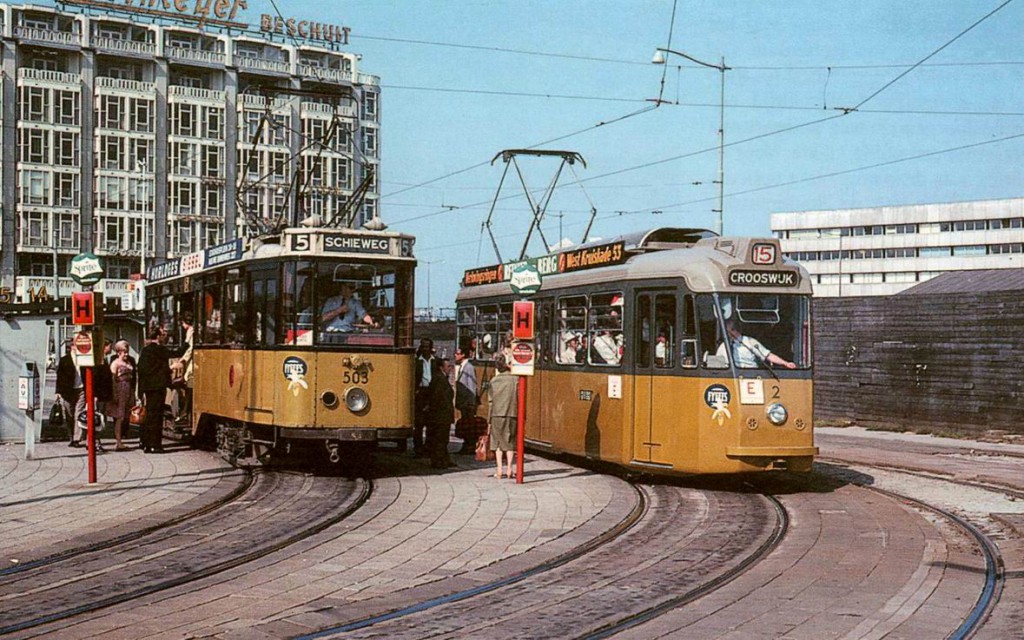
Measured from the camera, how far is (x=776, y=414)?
14.3m

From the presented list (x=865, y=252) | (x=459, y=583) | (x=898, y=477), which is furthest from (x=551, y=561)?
(x=865, y=252)

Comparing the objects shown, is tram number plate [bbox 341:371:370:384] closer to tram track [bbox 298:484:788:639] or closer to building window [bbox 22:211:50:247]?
tram track [bbox 298:484:788:639]

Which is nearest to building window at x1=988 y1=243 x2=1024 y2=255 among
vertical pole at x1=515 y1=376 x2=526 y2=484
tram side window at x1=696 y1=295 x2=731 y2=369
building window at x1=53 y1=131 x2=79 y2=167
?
building window at x1=53 y1=131 x2=79 y2=167

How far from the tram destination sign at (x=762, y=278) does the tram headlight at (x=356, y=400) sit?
181 inches

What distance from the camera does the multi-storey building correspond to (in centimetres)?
7406

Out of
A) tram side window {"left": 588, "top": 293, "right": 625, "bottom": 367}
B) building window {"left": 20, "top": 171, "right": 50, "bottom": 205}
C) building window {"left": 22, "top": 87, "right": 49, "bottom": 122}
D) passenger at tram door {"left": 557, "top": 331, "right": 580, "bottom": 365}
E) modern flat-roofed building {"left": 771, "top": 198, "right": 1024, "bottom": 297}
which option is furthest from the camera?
modern flat-roofed building {"left": 771, "top": 198, "right": 1024, "bottom": 297}

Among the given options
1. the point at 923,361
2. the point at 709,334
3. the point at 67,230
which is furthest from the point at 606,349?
the point at 67,230

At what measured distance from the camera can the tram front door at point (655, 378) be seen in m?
14.7

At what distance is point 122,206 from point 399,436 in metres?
66.8

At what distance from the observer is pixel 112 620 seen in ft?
25.1

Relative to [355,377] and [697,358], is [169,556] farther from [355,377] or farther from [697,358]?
[697,358]

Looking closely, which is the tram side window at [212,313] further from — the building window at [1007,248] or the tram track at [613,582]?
the building window at [1007,248]

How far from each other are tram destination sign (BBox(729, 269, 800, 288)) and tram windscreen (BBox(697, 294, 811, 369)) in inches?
5.5

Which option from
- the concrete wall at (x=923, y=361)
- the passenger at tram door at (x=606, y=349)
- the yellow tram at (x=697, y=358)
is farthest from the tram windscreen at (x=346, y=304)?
the concrete wall at (x=923, y=361)
